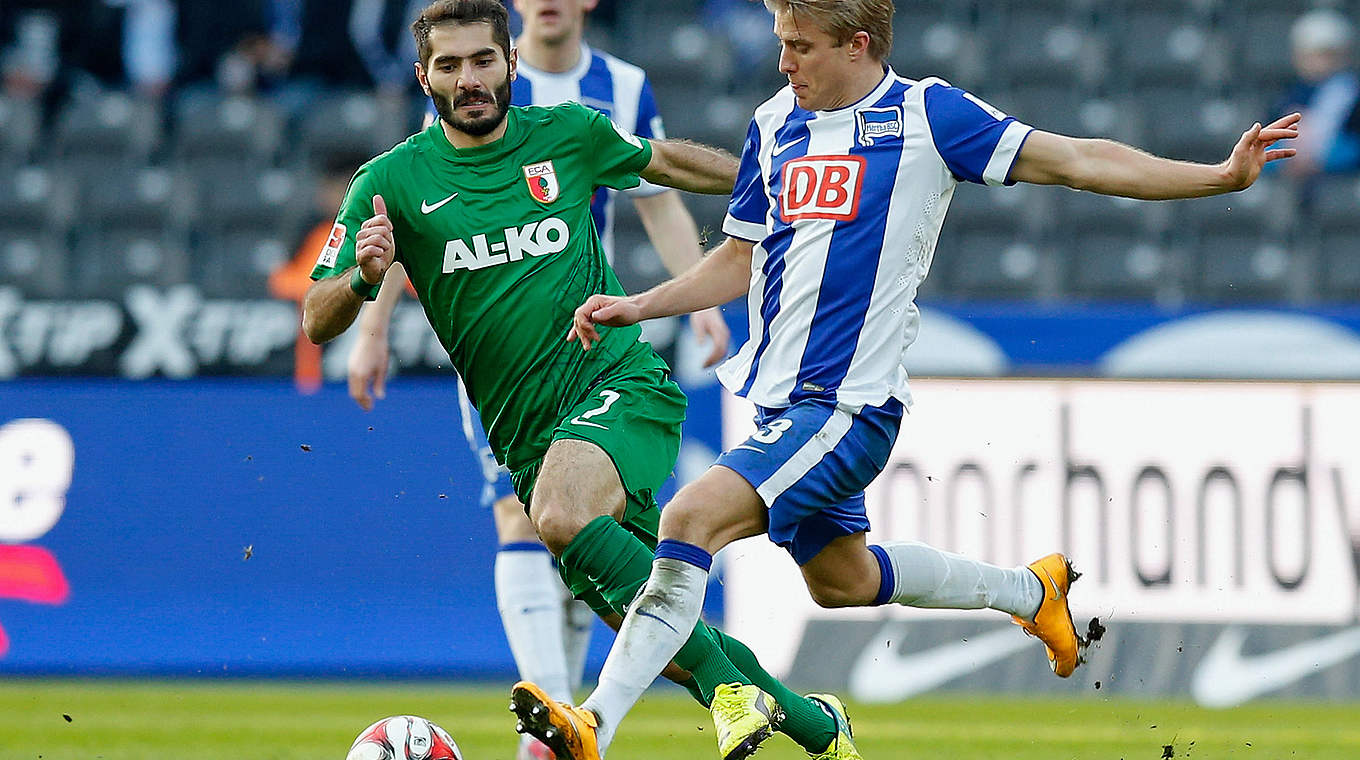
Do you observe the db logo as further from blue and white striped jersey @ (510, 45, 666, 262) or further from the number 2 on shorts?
blue and white striped jersey @ (510, 45, 666, 262)

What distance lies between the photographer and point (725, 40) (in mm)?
12469

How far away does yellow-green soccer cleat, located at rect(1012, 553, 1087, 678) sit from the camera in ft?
18.6

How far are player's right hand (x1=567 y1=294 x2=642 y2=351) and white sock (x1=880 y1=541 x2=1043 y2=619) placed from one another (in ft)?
3.75

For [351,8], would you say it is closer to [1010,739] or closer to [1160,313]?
[1160,313]

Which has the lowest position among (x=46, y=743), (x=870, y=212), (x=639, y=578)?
(x=46, y=743)

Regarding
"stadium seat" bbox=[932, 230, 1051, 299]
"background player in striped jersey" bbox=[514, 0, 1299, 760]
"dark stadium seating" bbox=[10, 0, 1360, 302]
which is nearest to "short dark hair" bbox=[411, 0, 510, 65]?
"background player in striped jersey" bbox=[514, 0, 1299, 760]

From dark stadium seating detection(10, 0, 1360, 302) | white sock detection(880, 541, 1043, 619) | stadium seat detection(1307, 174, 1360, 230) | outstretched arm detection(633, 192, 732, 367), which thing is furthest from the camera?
stadium seat detection(1307, 174, 1360, 230)

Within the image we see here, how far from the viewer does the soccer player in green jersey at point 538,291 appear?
4992mm

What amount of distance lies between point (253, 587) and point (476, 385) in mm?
3768

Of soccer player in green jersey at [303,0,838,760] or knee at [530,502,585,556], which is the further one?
soccer player in green jersey at [303,0,838,760]

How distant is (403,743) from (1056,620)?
1.94 meters

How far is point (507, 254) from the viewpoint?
5207 millimetres

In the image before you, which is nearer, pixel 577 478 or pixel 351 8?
pixel 577 478

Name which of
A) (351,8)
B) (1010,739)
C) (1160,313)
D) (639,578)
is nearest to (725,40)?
(351,8)
